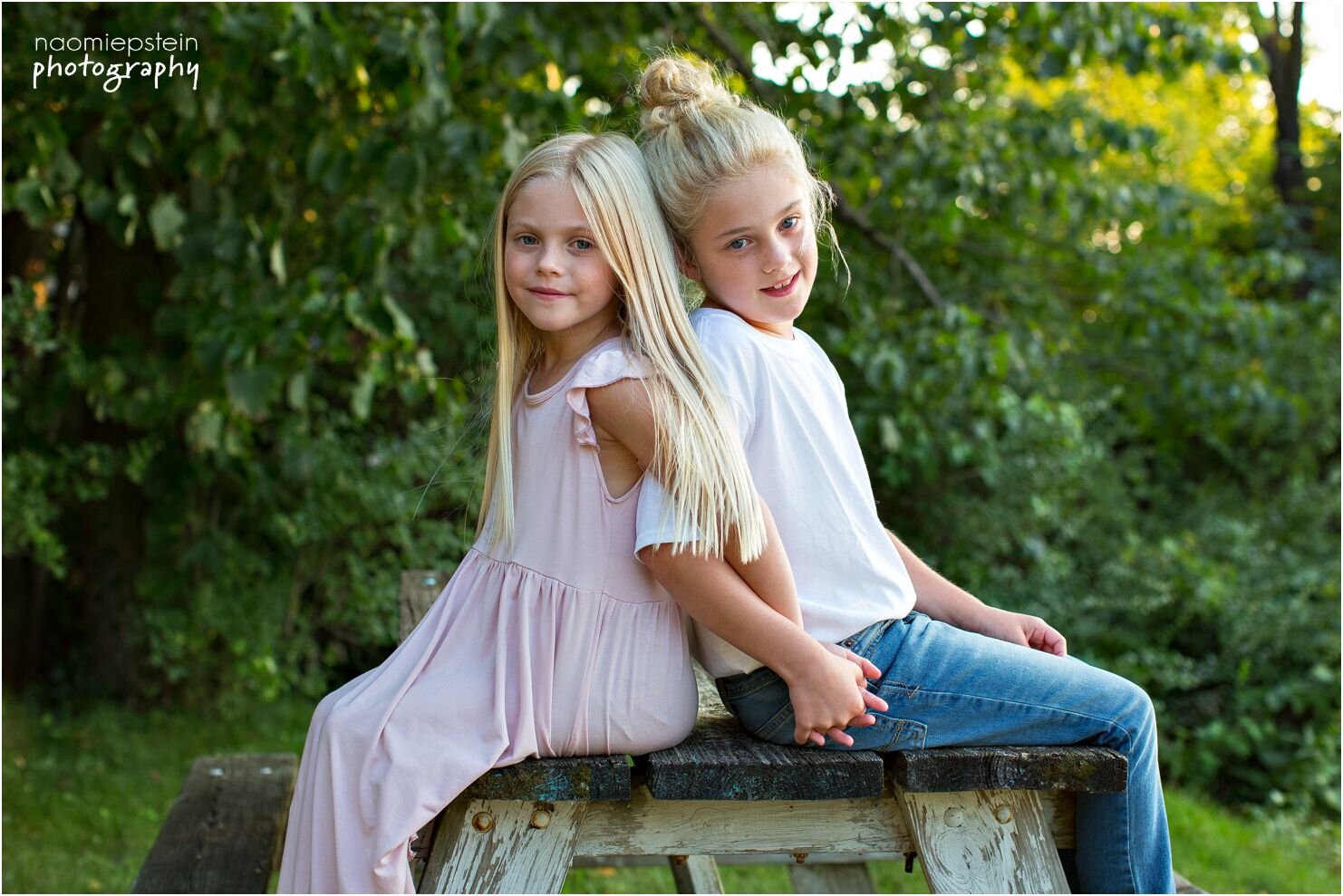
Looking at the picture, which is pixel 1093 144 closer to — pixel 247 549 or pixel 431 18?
pixel 431 18

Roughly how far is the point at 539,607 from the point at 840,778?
0.41 meters

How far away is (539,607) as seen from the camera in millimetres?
1538

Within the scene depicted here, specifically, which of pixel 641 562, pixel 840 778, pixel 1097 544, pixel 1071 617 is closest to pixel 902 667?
pixel 840 778

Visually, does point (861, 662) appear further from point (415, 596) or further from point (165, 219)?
point (165, 219)

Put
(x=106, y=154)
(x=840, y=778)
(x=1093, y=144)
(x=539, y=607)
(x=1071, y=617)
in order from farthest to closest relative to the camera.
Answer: (x=1071, y=617)
(x=1093, y=144)
(x=106, y=154)
(x=539, y=607)
(x=840, y=778)

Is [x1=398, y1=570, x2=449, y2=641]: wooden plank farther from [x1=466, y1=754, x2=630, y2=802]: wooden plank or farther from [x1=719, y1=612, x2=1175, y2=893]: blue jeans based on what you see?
[x1=719, y1=612, x2=1175, y2=893]: blue jeans

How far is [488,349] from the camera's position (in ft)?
8.42

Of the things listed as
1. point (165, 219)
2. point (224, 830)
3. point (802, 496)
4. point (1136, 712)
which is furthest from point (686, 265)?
point (165, 219)

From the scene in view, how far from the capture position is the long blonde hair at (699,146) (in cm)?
163

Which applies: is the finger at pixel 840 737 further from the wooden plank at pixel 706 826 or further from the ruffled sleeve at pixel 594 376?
the ruffled sleeve at pixel 594 376

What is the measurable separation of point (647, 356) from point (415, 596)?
1.02 meters

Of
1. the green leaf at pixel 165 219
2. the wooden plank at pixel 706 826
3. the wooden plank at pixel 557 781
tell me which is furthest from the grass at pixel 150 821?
the wooden plank at pixel 557 781

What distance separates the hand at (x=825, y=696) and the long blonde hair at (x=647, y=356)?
153 millimetres

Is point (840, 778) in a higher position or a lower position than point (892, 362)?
lower
